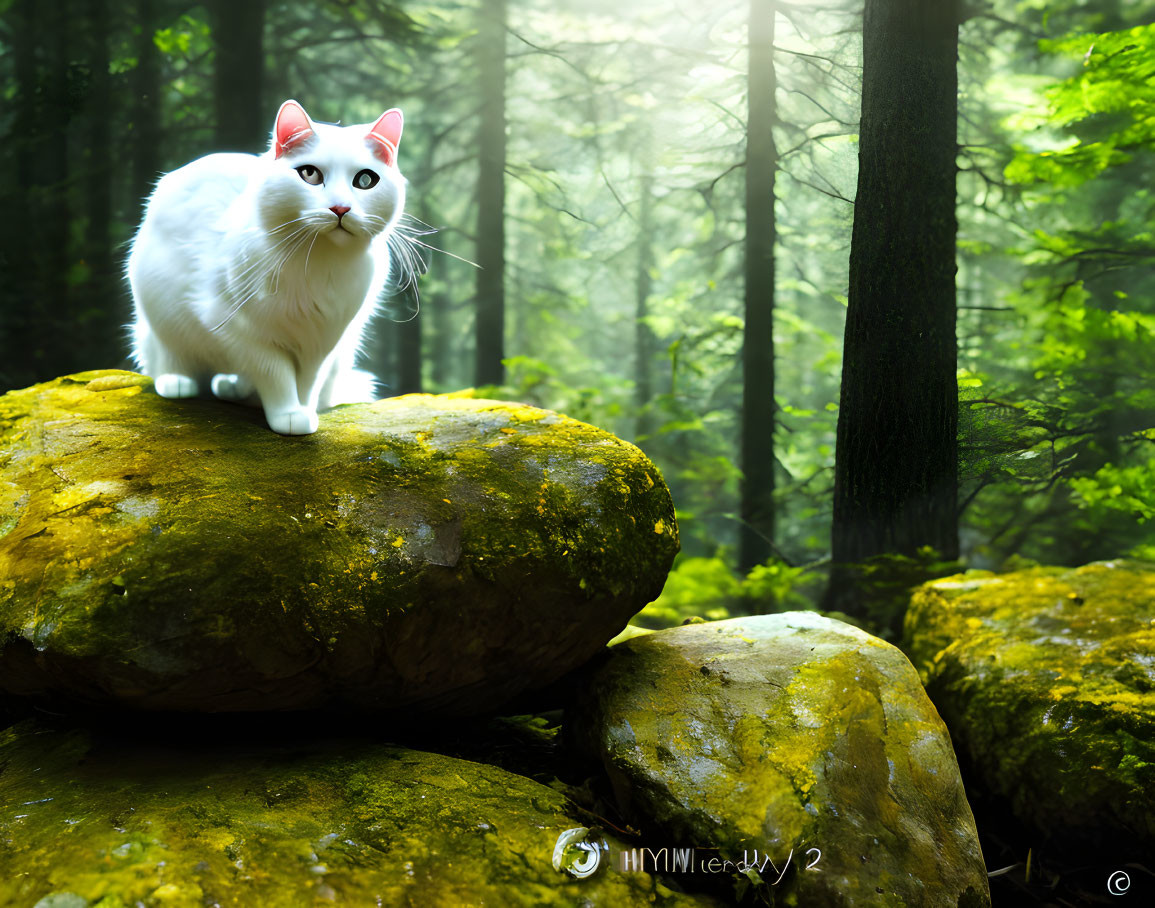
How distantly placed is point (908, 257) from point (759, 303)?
112 cm

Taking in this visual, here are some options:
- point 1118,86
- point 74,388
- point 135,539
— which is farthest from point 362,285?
point 1118,86

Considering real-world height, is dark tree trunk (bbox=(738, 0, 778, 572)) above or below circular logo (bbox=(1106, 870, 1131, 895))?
above

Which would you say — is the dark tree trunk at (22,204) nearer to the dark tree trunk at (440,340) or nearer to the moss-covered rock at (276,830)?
the dark tree trunk at (440,340)

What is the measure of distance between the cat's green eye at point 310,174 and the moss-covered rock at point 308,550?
0.78 metres

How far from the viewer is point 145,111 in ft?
14.1

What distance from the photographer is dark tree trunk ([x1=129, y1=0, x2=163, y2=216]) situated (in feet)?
14.1

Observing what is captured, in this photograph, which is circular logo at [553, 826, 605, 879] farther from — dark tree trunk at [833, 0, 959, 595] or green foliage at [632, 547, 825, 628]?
dark tree trunk at [833, 0, 959, 595]

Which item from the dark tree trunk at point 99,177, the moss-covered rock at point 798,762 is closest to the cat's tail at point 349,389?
the moss-covered rock at point 798,762

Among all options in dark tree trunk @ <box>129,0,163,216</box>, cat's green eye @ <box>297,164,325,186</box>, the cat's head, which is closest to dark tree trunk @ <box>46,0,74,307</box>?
dark tree trunk @ <box>129,0,163,216</box>

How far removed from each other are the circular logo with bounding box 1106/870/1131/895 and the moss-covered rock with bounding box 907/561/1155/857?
0.06 meters

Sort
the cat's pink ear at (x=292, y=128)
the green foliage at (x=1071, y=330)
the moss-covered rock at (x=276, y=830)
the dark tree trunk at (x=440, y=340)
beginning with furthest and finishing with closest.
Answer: the dark tree trunk at (x=440, y=340)
the green foliage at (x=1071, y=330)
the cat's pink ear at (x=292, y=128)
the moss-covered rock at (x=276, y=830)

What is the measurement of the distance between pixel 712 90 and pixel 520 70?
1378 mm

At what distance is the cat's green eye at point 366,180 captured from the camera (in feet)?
6.44

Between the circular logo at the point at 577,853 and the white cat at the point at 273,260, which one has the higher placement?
the white cat at the point at 273,260
